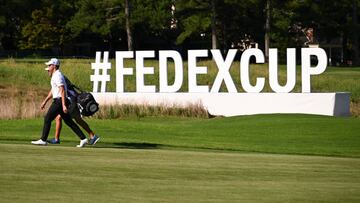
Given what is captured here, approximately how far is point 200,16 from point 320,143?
5121 centimetres

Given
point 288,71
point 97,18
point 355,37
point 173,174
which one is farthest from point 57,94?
point 355,37

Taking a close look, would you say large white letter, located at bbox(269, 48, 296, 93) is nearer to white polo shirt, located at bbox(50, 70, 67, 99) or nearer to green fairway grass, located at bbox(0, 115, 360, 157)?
green fairway grass, located at bbox(0, 115, 360, 157)

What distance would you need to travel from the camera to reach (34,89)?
4597cm

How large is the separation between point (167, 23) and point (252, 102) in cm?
4491

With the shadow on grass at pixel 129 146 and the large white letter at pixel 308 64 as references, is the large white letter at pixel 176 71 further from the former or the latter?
the shadow on grass at pixel 129 146

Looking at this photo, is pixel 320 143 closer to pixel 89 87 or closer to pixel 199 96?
pixel 199 96

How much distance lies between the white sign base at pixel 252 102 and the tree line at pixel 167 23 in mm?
35791

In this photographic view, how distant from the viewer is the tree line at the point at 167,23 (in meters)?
75.6

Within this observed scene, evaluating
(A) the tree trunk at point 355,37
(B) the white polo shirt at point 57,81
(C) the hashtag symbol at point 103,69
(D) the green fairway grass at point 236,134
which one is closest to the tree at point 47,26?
(A) the tree trunk at point 355,37

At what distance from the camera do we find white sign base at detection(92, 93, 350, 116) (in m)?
35.1

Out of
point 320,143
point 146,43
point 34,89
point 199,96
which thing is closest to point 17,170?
point 320,143

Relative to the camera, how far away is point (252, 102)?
3575 centimetres

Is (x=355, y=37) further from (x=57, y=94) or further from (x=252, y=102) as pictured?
(x=57, y=94)

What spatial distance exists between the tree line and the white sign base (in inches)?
1409
